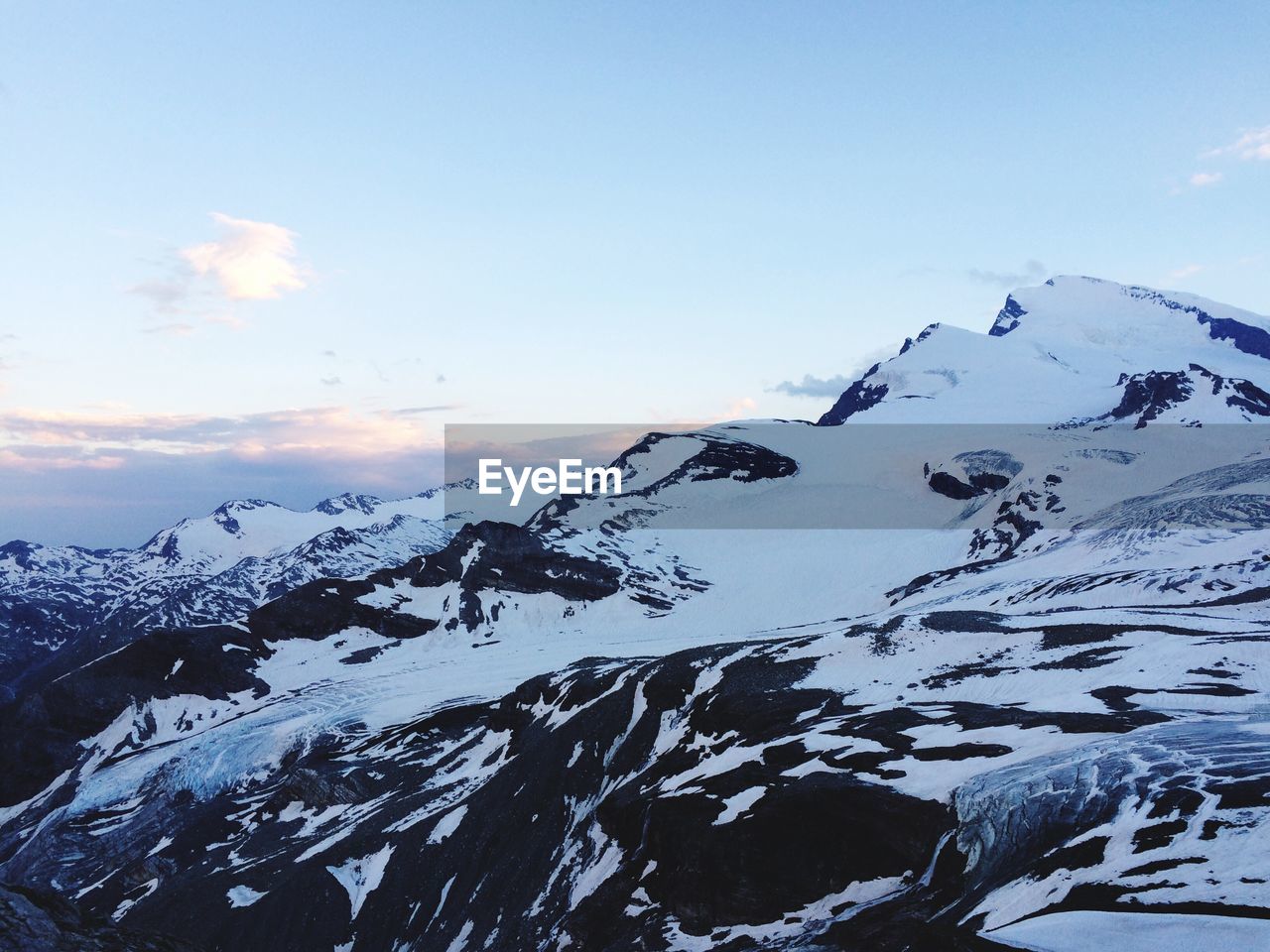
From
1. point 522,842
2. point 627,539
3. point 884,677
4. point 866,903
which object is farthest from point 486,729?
point 627,539

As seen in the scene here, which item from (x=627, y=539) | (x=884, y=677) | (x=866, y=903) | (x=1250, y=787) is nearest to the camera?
(x=1250, y=787)

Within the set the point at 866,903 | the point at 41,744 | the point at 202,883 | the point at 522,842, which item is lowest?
the point at 41,744

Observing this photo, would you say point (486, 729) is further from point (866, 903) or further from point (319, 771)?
point (866, 903)

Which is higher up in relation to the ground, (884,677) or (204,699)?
(884,677)

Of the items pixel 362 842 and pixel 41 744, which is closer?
pixel 362 842

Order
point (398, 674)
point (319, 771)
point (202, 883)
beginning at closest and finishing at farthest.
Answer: point (202, 883), point (319, 771), point (398, 674)

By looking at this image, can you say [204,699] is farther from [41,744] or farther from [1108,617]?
[1108,617]
